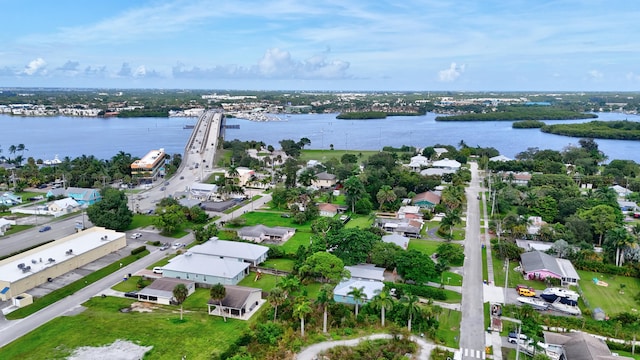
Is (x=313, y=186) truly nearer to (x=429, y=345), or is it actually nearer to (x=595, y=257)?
(x=595, y=257)

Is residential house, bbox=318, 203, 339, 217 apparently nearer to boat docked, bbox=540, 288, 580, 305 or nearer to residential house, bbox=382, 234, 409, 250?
residential house, bbox=382, 234, 409, 250

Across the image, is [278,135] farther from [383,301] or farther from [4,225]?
[383,301]

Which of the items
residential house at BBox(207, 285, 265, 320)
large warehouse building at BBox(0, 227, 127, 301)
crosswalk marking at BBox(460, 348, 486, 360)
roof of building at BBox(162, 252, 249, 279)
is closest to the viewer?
crosswalk marking at BBox(460, 348, 486, 360)

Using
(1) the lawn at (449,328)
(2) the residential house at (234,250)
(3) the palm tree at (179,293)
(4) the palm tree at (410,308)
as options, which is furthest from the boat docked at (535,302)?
(3) the palm tree at (179,293)

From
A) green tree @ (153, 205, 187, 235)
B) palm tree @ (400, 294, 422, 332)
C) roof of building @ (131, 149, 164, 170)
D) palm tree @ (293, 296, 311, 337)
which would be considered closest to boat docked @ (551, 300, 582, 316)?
palm tree @ (400, 294, 422, 332)

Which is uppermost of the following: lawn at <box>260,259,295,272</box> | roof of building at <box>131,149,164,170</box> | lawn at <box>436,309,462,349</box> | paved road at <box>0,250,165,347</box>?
roof of building at <box>131,149,164,170</box>

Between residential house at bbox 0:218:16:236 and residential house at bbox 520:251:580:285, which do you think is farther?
residential house at bbox 0:218:16:236
